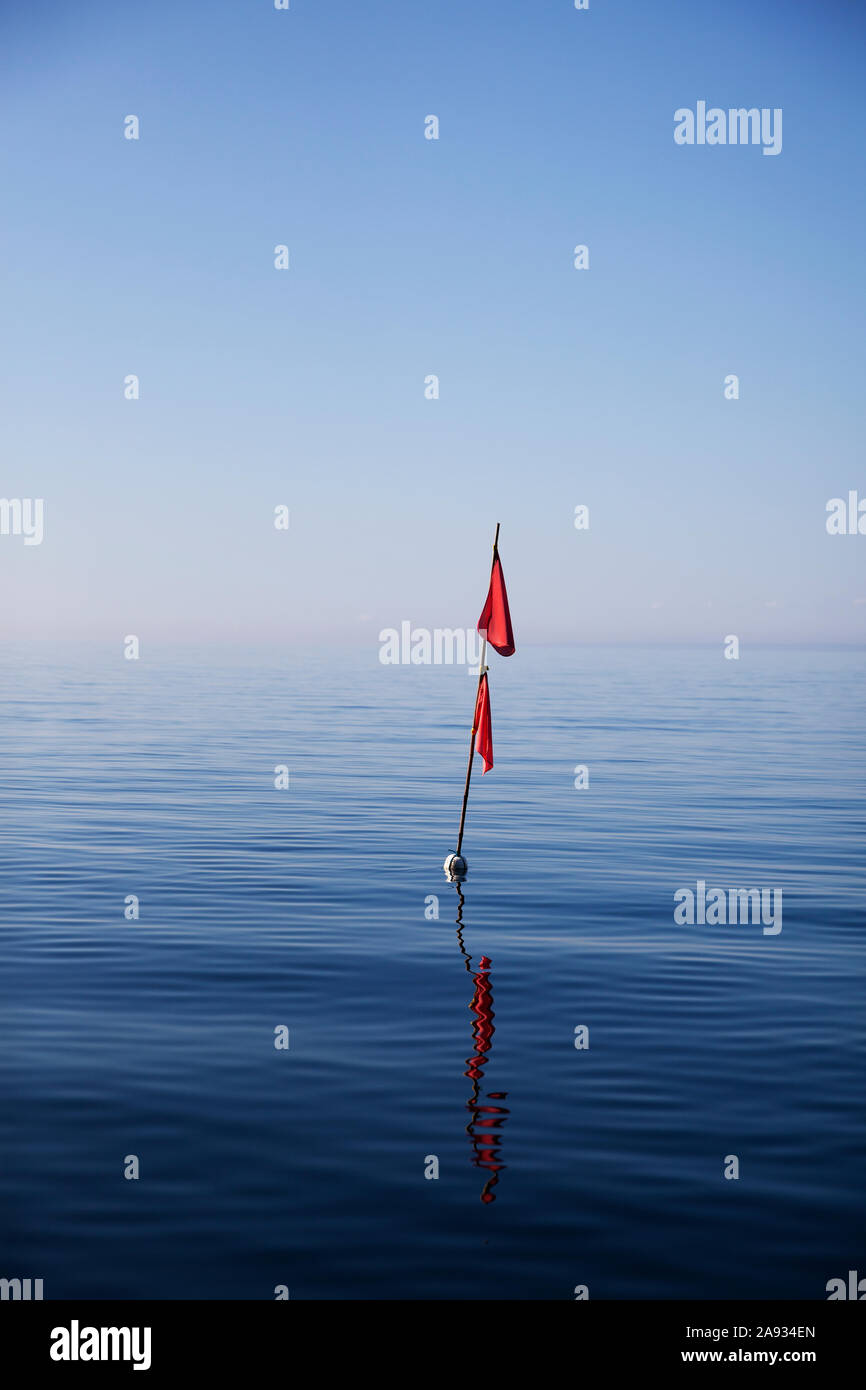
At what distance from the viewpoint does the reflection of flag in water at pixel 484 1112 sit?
395 inches

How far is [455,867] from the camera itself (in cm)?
2236

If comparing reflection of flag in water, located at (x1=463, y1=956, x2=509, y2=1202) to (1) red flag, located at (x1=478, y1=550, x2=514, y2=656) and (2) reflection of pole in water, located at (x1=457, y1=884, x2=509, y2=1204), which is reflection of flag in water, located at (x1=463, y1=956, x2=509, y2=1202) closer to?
(2) reflection of pole in water, located at (x1=457, y1=884, x2=509, y2=1204)

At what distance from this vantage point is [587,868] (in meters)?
24.2

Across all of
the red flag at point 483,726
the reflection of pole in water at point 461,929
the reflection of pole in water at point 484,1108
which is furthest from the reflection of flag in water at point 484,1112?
the red flag at point 483,726

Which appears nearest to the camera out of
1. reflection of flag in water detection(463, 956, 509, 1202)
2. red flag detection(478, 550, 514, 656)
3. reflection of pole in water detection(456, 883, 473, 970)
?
reflection of flag in water detection(463, 956, 509, 1202)

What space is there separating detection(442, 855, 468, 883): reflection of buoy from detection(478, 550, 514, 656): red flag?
4.23 meters

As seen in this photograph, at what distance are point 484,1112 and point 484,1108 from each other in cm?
10

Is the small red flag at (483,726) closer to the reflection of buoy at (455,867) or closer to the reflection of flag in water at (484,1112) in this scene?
the reflection of buoy at (455,867)

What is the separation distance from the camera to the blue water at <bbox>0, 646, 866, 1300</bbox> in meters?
8.67

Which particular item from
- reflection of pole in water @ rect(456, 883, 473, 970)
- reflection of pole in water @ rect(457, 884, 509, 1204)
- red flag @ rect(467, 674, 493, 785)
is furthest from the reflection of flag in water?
red flag @ rect(467, 674, 493, 785)

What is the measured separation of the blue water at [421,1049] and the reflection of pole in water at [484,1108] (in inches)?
1.5

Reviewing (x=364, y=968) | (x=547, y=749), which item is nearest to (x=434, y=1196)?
(x=364, y=968)
